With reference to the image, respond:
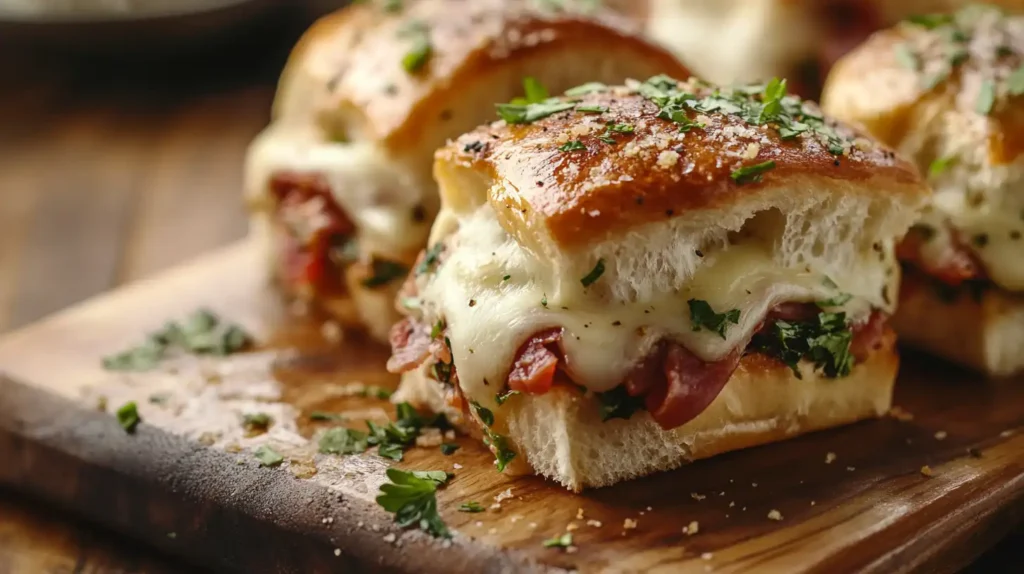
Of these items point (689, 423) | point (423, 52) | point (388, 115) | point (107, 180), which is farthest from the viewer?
point (107, 180)

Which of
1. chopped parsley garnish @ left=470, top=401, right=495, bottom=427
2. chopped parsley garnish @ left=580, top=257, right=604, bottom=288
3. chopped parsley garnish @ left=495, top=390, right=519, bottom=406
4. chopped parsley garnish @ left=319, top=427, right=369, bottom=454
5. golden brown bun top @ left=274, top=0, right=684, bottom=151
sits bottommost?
chopped parsley garnish @ left=319, top=427, right=369, bottom=454

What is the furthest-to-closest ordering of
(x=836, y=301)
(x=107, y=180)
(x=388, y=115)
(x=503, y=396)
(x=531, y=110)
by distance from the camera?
(x=107, y=180)
(x=388, y=115)
(x=531, y=110)
(x=836, y=301)
(x=503, y=396)

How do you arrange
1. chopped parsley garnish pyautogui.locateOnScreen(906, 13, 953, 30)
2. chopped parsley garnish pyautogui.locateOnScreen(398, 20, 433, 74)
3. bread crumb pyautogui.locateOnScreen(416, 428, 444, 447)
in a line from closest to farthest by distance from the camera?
bread crumb pyautogui.locateOnScreen(416, 428, 444, 447), chopped parsley garnish pyautogui.locateOnScreen(398, 20, 433, 74), chopped parsley garnish pyautogui.locateOnScreen(906, 13, 953, 30)

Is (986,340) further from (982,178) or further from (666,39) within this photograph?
(666,39)

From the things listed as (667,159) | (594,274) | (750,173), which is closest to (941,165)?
(750,173)

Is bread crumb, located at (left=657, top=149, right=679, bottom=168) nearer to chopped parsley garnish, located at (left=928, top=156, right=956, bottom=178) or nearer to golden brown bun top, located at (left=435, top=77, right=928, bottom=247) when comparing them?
golden brown bun top, located at (left=435, top=77, right=928, bottom=247)

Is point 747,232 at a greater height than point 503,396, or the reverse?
point 747,232

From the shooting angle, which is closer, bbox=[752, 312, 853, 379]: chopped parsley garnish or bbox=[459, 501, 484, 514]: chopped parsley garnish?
bbox=[459, 501, 484, 514]: chopped parsley garnish

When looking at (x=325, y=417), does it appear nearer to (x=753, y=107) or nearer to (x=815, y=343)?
(x=815, y=343)

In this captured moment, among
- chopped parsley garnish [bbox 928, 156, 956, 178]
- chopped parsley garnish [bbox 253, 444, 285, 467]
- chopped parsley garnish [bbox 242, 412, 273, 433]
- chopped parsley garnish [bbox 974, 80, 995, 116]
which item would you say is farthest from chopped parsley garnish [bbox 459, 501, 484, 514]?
chopped parsley garnish [bbox 974, 80, 995, 116]
